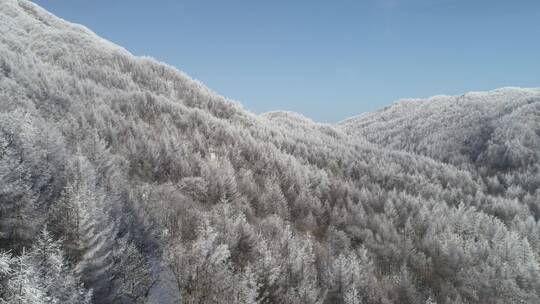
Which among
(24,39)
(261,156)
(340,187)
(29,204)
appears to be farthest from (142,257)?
(24,39)

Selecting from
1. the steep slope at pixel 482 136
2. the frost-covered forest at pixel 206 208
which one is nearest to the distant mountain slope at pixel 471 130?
the steep slope at pixel 482 136

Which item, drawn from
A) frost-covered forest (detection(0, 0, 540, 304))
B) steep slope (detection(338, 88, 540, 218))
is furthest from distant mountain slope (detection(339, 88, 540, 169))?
frost-covered forest (detection(0, 0, 540, 304))

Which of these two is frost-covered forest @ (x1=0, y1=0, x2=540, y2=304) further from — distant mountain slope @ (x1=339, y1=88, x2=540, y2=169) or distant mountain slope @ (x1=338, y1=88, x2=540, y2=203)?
distant mountain slope @ (x1=339, y1=88, x2=540, y2=169)

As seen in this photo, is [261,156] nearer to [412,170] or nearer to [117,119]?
[117,119]

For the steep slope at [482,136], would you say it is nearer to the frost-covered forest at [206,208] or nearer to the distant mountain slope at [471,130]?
the distant mountain slope at [471,130]

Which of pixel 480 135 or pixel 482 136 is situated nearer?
pixel 482 136

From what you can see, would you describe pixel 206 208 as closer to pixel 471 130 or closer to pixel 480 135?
pixel 480 135

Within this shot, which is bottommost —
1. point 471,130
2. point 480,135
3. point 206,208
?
point 206,208

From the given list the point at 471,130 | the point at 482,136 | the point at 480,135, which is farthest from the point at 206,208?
the point at 471,130
